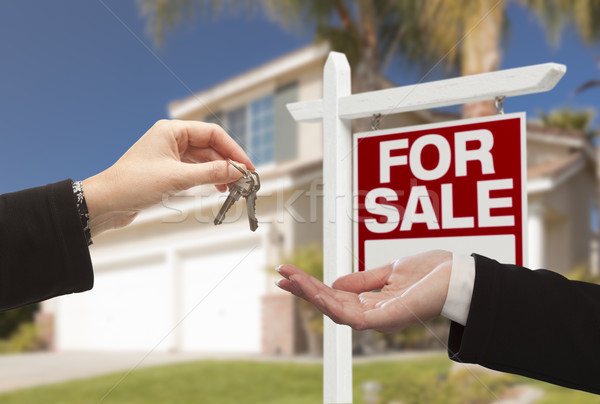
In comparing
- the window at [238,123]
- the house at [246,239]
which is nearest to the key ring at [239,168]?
the house at [246,239]

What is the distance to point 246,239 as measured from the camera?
38.2 ft

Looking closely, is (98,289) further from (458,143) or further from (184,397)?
(458,143)

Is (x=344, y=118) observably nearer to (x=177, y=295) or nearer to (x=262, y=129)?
(x=177, y=295)

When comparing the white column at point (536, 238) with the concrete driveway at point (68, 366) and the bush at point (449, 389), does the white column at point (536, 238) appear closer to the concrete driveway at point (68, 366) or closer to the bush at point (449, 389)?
the bush at point (449, 389)

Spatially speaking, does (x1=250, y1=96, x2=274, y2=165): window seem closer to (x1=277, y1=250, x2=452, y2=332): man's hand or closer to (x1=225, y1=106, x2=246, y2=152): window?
(x1=225, y1=106, x2=246, y2=152): window

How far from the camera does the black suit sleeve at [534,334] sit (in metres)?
1.67

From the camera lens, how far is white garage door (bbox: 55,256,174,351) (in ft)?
44.4

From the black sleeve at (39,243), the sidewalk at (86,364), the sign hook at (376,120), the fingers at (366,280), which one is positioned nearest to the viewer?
the black sleeve at (39,243)

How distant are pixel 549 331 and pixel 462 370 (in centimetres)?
583

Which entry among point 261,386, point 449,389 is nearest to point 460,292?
point 449,389

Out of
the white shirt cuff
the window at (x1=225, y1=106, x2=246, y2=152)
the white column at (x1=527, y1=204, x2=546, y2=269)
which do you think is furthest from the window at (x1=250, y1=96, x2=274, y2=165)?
the white shirt cuff

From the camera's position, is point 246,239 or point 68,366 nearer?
point 246,239

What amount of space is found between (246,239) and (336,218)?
8.98 m

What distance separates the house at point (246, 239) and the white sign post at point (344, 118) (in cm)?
707
